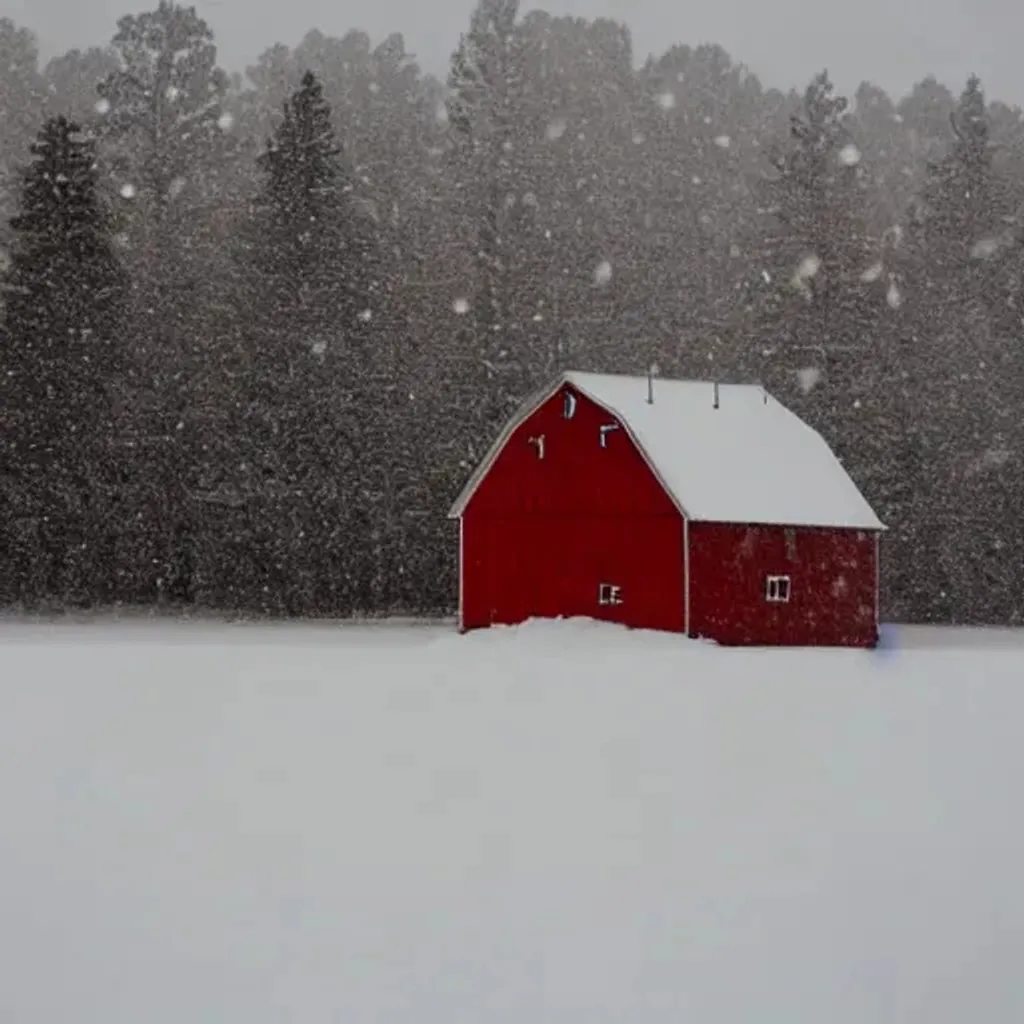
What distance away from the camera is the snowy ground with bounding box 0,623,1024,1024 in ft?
19.0

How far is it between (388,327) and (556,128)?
1258cm

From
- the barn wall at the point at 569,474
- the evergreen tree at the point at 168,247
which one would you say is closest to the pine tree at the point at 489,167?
the evergreen tree at the point at 168,247

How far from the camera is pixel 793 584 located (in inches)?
981

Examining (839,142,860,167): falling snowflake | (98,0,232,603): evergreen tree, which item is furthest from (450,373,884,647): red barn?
(839,142,860,167): falling snowflake

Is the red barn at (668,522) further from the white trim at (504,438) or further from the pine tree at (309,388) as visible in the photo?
the pine tree at (309,388)

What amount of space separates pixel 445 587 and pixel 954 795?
2371 cm

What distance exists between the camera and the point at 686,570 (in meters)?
23.8

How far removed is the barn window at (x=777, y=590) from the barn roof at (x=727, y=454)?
0.93 metres

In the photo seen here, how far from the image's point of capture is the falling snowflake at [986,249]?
115ft

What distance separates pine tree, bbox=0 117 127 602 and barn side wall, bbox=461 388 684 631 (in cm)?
920

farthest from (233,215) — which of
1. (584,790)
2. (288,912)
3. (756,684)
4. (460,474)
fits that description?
(288,912)

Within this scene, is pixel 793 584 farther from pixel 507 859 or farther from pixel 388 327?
pixel 507 859

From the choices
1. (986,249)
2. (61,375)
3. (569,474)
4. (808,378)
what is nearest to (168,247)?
(61,375)

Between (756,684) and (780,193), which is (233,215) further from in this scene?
(756,684)
